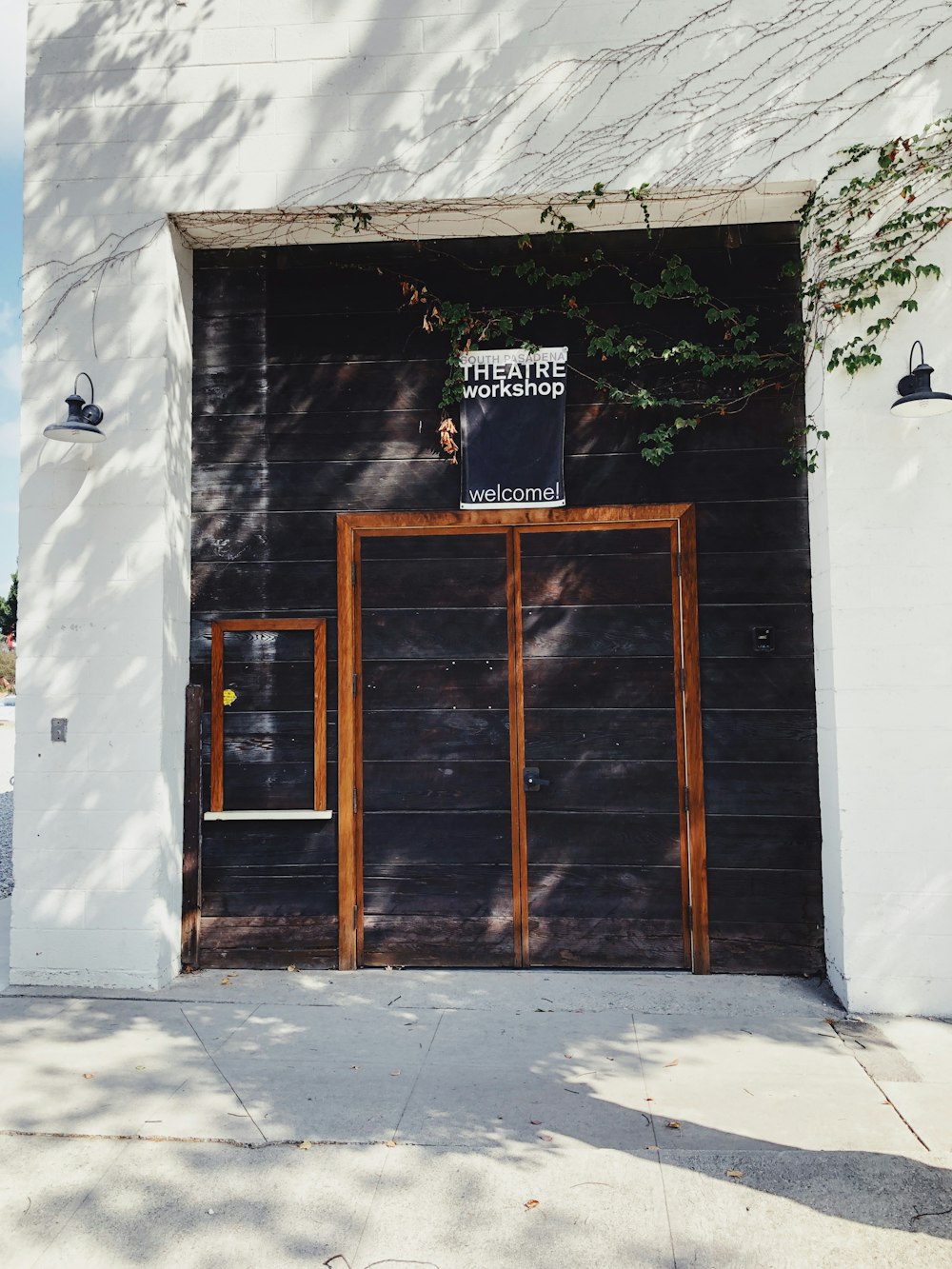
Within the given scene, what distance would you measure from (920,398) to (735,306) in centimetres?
123

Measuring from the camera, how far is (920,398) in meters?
4.07

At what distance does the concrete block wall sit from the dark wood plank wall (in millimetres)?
187

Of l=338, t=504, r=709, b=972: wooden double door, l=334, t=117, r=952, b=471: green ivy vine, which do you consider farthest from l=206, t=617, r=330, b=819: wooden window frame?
l=334, t=117, r=952, b=471: green ivy vine

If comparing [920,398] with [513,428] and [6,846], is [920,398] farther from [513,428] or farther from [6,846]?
[6,846]

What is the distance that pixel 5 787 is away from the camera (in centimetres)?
1238

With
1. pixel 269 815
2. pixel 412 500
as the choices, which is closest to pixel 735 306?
pixel 412 500

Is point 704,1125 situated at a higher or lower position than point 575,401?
lower

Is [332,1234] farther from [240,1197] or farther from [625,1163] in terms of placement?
[625,1163]

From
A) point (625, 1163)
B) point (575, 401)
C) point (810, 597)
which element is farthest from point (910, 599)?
Answer: point (625, 1163)

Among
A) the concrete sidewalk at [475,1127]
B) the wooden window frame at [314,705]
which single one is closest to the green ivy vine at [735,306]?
the wooden window frame at [314,705]

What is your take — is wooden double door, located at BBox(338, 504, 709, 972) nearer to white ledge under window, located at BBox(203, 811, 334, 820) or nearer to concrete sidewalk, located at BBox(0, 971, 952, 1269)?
white ledge under window, located at BBox(203, 811, 334, 820)

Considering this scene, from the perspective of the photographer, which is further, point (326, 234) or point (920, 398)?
point (326, 234)

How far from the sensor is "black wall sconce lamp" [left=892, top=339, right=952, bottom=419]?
4.07 m

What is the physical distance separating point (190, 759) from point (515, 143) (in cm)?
370
